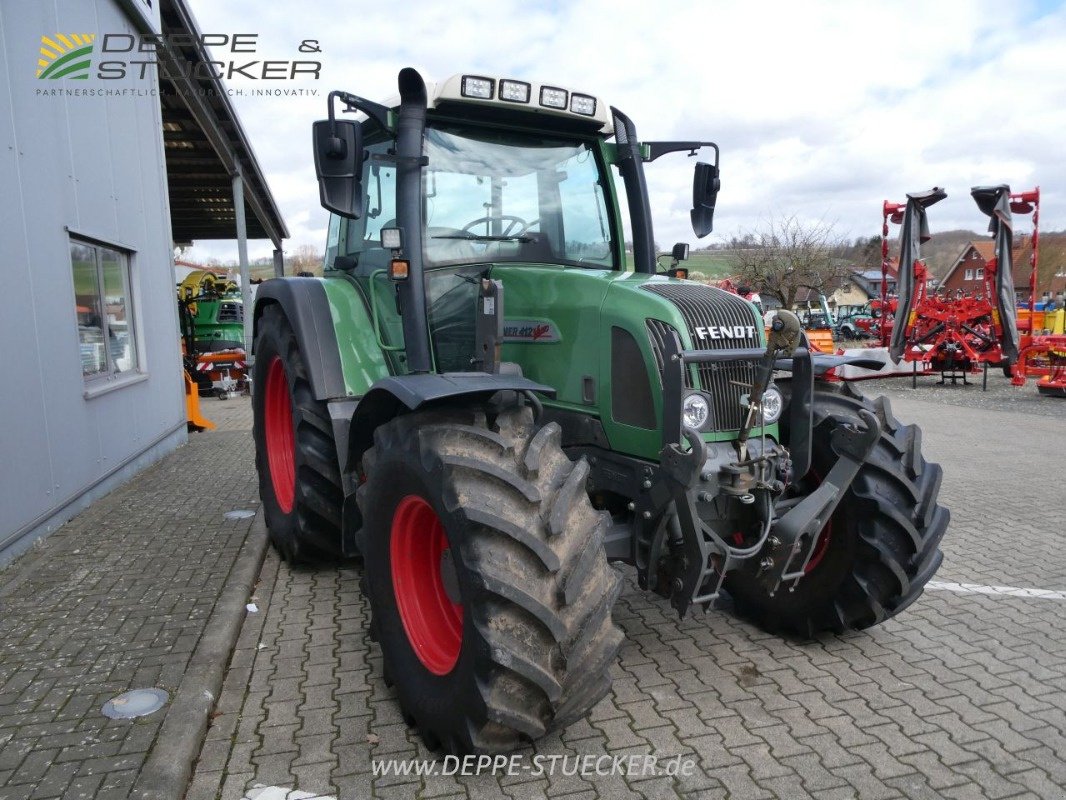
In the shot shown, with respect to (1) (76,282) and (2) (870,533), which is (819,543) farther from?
(1) (76,282)

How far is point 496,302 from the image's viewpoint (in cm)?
331

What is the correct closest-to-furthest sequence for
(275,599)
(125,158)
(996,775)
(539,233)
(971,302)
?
(996,775) < (539,233) < (275,599) < (125,158) < (971,302)

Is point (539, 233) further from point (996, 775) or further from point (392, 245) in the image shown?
point (996, 775)

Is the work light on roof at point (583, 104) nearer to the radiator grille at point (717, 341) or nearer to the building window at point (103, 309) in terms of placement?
the radiator grille at point (717, 341)

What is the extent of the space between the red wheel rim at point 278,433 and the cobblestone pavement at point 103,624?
1.59ft

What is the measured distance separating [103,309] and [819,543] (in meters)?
6.55

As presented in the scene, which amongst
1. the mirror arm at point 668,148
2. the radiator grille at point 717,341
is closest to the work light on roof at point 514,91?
the mirror arm at point 668,148

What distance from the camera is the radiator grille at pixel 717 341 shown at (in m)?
3.02

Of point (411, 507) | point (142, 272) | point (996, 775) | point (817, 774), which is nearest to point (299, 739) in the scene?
point (411, 507)

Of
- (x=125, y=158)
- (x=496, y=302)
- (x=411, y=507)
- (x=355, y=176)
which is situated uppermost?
(x=125, y=158)

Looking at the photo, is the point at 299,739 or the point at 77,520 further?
the point at 77,520

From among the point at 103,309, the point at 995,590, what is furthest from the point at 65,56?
the point at 995,590

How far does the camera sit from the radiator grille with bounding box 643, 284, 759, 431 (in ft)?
9.89

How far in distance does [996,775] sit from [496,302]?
2484 mm
